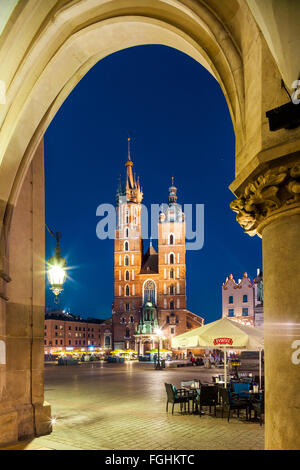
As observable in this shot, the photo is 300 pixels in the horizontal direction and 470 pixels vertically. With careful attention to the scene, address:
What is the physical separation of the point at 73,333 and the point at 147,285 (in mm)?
26121

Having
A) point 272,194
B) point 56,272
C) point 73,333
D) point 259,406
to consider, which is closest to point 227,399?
point 259,406

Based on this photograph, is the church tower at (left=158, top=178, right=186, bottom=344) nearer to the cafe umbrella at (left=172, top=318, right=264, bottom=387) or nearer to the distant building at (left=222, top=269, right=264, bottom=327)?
the distant building at (left=222, top=269, right=264, bottom=327)

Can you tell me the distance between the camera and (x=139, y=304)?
279 feet

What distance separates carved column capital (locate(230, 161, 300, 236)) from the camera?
2762 millimetres

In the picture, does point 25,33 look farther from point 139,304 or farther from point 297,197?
point 139,304

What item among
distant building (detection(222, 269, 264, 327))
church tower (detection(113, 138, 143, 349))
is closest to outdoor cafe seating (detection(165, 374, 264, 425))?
distant building (detection(222, 269, 264, 327))

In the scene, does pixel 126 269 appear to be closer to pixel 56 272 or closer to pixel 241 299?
pixel 241 299

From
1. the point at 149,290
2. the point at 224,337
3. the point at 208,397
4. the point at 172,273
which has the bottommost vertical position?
the point at 149,290

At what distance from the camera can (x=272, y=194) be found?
287 centimetres

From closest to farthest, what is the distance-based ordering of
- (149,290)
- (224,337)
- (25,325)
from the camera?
1. (25,325)
2. (224,337)
3. (149,290)

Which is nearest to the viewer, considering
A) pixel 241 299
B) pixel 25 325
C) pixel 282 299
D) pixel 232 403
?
pixel 282 299

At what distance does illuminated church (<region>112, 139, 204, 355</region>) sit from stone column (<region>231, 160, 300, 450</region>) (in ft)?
260

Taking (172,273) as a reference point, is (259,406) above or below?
below
